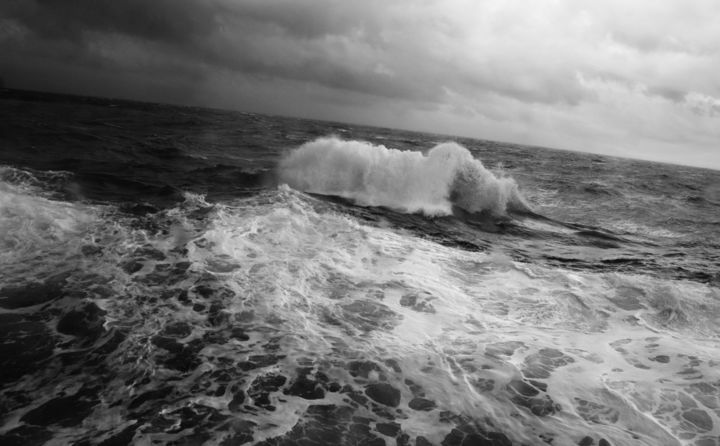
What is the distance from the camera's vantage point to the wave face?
14.5 m

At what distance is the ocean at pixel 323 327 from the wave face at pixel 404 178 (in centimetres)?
290

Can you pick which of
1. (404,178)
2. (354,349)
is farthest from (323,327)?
(404,178)

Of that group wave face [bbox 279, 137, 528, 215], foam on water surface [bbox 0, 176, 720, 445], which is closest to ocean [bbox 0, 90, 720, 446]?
foam on water surface [bbox 0, 176, 720, 445]

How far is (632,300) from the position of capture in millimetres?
6941

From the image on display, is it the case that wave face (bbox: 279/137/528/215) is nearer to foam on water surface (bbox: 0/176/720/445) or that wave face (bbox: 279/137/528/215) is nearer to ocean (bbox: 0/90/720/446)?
ocean (bbox: 0/90/720/446)

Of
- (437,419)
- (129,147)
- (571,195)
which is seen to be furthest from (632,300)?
(129,147)

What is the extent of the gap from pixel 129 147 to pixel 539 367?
20.9 metres

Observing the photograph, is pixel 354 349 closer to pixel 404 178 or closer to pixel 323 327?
pixel 323 327

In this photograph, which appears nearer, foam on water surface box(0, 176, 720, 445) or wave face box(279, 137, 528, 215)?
foam on water surface box(0, 176, 720, 445)

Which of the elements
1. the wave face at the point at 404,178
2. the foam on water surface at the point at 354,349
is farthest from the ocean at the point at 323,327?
the wave face at the point at 404,178

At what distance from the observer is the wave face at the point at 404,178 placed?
47.5 ft

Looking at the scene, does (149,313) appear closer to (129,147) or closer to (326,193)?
(326,193)

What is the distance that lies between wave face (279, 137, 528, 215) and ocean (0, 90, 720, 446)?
290 cm

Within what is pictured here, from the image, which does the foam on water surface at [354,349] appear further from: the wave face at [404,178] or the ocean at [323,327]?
the wave face at [404,178]
